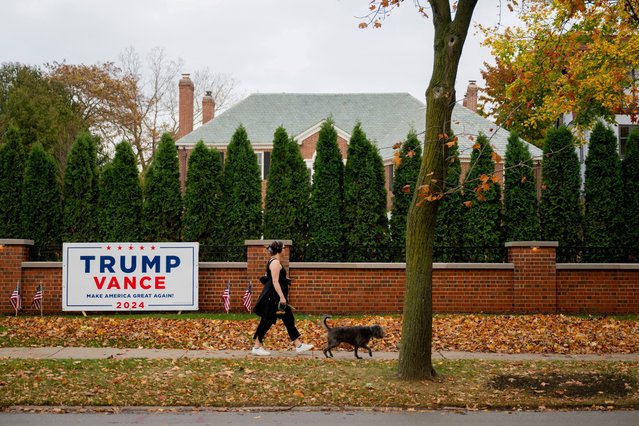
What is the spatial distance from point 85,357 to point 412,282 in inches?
206

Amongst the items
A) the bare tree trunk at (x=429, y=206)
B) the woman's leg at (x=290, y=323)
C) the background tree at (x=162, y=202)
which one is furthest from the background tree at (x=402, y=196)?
the bare tree trunk at (x=429, y=206)

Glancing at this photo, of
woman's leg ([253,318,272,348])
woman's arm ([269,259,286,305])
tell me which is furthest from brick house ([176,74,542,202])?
woman's leg ([253,318,272,348])

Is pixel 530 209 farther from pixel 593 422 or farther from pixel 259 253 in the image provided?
pixel 593 422

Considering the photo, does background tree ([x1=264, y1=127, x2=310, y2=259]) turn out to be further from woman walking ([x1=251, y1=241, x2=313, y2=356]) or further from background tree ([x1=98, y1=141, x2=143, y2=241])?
woman walking ([x1=251, y1=241, x2=313, y2=356])

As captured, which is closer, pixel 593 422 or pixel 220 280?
pixel 593 422

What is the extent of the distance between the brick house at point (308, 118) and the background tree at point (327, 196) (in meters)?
14.4

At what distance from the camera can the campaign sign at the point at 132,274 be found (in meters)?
16.1

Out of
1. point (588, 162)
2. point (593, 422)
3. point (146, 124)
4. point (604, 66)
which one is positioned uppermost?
point (146, 124)

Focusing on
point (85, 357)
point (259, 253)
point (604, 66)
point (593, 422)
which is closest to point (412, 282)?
point (593, 422)

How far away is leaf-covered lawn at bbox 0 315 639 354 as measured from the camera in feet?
41.0

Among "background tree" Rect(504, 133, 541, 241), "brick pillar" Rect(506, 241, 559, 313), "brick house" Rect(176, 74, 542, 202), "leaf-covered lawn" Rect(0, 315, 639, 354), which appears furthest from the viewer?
"brick house" Rect(176, 74, 542, 202)

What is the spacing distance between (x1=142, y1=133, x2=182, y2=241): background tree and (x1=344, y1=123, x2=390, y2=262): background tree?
169 inches

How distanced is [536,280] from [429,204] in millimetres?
7915

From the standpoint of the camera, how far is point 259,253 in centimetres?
1622
